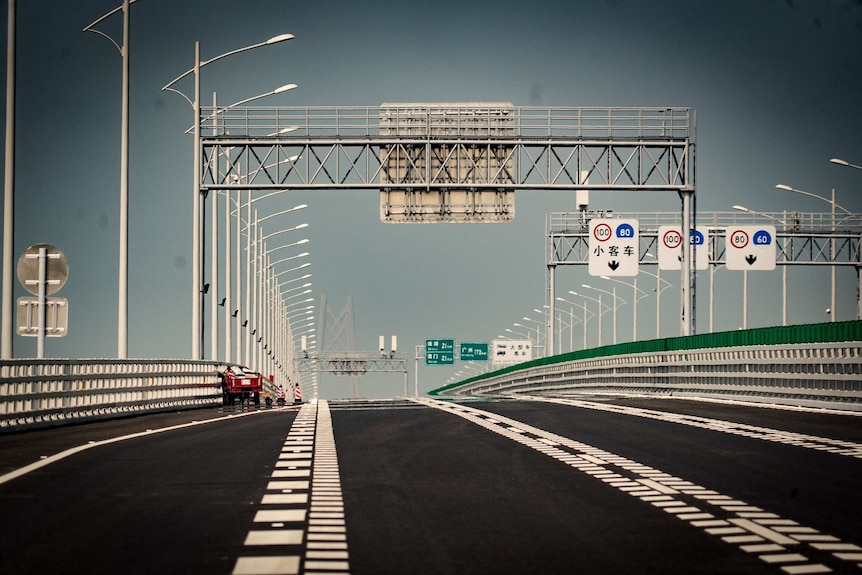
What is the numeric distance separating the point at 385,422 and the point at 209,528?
14403mm

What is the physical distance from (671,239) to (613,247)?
261 cm

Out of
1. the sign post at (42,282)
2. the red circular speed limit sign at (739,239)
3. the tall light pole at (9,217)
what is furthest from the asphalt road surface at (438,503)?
the red circular speed limit sign at (739,239)

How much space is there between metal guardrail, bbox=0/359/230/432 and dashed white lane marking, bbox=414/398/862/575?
393 inches

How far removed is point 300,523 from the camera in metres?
9.93

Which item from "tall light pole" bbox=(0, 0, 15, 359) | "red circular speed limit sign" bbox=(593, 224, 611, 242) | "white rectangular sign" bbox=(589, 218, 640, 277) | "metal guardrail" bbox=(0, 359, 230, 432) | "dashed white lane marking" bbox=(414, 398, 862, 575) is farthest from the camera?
"red circular speed limit sign" bbox=(593, 224, 611, 242)

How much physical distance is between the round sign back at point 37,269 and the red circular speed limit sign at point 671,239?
4353 centimetres

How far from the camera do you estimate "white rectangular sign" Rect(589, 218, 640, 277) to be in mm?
67938

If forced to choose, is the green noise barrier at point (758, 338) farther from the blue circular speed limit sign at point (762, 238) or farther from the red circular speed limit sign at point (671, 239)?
the blue circular speed limit sign at point (762, 238)

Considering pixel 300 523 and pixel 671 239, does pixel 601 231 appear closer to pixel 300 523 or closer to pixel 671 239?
pixel 671 239

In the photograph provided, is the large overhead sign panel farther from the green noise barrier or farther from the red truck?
the red truck

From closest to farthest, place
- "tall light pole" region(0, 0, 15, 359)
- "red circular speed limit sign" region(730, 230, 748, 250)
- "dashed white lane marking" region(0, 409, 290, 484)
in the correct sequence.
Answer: "dashed white lane marking" region(0, 409, 290, 484)
"tall light pole" region(0, 0, 15, 359)
"red circular speed limit sign" region(730, 230, 748, 250)

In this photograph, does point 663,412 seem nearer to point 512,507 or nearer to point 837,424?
point 837,424

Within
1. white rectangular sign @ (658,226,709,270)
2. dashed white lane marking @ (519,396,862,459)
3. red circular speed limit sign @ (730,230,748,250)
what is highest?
red circular speed limit sign @ (730,230,748,250)

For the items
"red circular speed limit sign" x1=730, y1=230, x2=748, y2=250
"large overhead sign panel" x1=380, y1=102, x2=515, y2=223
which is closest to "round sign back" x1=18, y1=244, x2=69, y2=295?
"large overhead sign panel" x1=380, y1=102, x2=515, y2=223
